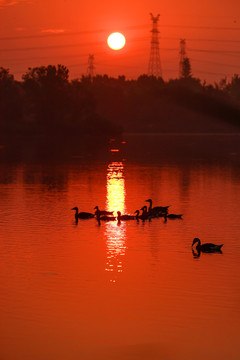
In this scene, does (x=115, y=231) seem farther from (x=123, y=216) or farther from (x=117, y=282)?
(x=117, y=282)

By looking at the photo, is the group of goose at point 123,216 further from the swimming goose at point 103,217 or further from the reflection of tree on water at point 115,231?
the reflection of tree on water at point 115,231

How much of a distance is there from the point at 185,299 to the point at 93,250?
732 centimetres

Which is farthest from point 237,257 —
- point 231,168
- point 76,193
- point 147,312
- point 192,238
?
point 231,168

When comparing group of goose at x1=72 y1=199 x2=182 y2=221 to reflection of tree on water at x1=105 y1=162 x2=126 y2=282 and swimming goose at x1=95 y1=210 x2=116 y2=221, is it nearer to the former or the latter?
swimming goose at x1=95 y1=210 x2=116 y2=221

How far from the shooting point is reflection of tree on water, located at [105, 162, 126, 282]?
24719 millimetres

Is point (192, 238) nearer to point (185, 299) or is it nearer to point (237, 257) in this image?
point (237, 257)

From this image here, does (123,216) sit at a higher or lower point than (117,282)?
higher

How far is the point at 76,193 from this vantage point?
154 feet

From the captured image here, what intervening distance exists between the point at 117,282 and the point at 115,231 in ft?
32.6

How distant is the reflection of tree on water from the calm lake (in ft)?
0.20

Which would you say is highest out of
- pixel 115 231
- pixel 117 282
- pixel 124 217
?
pixel 124 217

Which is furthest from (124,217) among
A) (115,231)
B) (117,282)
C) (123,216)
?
(117,282)

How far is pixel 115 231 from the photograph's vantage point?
32.1 m

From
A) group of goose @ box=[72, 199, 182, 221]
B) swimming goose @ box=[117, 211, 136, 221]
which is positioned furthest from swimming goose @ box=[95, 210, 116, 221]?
swimming goose @ box=[117, 211, 136, 221]
